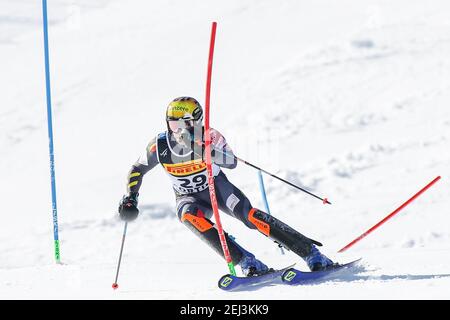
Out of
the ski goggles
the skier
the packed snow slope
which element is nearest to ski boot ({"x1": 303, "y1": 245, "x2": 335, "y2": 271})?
the skier

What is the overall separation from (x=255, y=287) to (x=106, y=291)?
1109 mm

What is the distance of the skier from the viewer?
538 cm

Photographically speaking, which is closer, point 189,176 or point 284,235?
point 284,235

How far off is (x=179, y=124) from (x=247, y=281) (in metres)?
1.26

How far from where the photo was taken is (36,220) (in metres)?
15.3

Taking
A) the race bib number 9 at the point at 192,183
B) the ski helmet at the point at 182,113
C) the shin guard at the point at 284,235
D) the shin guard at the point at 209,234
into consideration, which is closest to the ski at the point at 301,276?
the shin guard at the point at 284,235

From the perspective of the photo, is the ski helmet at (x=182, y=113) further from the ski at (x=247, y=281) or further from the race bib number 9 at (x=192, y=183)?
the ski at (x=247, y=281)

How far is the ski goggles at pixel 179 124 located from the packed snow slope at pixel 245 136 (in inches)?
47.3

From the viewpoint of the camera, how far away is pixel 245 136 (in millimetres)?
18406

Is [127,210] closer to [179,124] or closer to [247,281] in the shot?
[179,124]

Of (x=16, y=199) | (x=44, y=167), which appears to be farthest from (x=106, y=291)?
(x=44, y=167)

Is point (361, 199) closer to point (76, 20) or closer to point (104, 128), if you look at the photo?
point (104, 128)

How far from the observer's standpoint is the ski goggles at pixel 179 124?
545 centimetres

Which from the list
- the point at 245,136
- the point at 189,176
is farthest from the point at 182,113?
the point at 245,136
